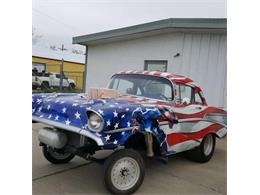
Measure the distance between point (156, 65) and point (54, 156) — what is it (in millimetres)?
6093

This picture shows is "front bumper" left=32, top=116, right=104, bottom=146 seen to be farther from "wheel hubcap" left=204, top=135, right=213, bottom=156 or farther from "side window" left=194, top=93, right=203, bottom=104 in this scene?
"wheel hubcap" left=204, top=135, right=213, bottom=156

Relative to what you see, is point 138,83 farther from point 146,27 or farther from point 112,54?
point 112,54

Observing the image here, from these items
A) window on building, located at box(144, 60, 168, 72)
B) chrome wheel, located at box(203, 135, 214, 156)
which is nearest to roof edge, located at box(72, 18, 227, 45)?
window on building, located at box(144, 60, 168, 72)

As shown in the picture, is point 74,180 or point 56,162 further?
point 56,162

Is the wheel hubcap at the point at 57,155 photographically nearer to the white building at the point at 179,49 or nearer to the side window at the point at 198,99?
the side window at the point at 198,99

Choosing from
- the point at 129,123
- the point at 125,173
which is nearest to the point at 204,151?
the point at 125,173

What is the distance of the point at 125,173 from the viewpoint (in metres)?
3.84

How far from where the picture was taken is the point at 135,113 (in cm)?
381

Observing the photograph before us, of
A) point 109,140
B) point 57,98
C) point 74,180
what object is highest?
point 57,98

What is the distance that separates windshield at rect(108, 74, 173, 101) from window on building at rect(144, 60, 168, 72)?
14.9 ft

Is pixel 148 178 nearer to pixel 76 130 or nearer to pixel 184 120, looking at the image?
pixel 184 120

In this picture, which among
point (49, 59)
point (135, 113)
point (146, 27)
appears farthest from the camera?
point (49, 59)
